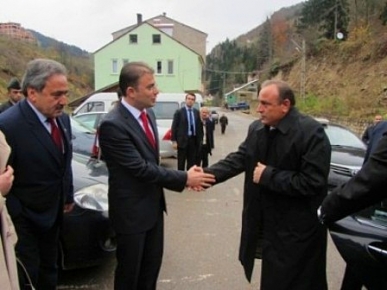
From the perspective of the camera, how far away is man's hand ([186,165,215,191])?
344 centimetres

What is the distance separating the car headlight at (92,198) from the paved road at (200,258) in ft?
2.52

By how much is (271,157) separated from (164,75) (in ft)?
135

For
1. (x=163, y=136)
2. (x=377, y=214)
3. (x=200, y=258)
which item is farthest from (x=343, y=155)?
(x=377, y=214)

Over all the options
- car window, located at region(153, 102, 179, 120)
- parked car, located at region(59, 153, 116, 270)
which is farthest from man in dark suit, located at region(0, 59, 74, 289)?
car window, located at region(153, 102, 179, 120)

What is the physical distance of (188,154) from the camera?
9445 mm

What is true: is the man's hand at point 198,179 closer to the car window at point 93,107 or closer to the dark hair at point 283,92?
the dark hair at point 283,92

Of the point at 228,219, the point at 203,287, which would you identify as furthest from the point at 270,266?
the point at 228,219

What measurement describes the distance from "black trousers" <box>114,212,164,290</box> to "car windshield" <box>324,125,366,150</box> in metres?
6.78

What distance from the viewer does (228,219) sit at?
21.7 feet

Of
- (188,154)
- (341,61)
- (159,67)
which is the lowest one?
(188,154)

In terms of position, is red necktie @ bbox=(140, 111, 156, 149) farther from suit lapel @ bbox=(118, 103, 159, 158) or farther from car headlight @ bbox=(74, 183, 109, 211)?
car headlight @ bbox=(74, 183, 109, 211)

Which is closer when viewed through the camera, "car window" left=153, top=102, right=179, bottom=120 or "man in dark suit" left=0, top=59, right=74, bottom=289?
"man in dark suit" left=0, top=59, right=74, bottom=289

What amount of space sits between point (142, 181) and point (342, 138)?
739cm

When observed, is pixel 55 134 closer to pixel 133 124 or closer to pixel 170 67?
pixel 133 124
